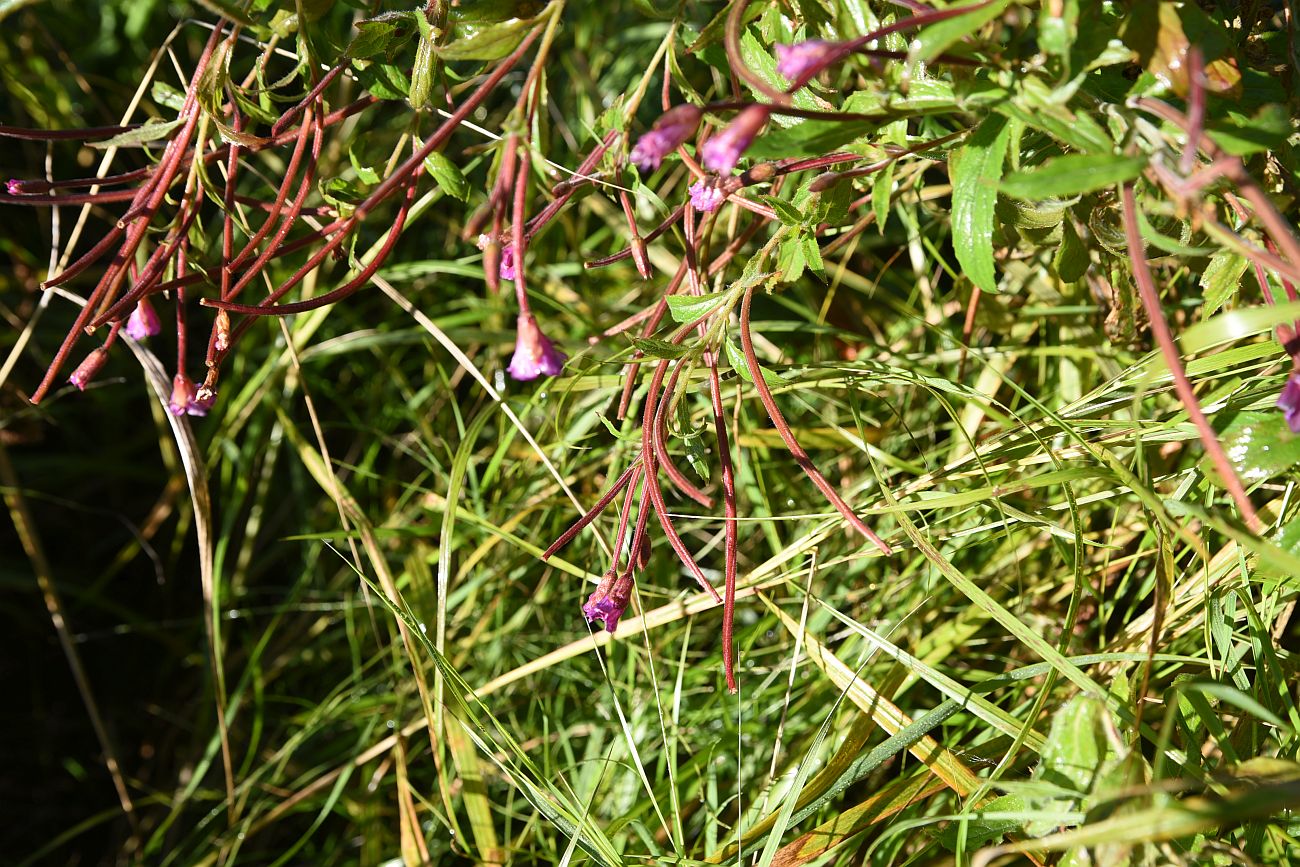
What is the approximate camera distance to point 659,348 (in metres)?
0.65

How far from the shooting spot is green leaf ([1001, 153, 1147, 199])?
1.60 feet

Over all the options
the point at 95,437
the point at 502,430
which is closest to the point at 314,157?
the point at 502,430

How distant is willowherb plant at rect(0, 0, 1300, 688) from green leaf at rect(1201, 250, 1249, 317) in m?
0.03

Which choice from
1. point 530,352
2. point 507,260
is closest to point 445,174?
point 507,260

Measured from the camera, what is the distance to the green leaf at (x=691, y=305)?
68 cm

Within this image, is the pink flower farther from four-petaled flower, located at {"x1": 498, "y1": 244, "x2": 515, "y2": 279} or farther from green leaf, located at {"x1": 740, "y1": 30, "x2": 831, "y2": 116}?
green leaf, located at {"x1": 740, "y1": 30, "x2": 831, "y2": 116}

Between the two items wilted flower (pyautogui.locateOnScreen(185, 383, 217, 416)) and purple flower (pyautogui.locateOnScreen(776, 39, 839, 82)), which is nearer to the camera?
purple flower (pyautogui.locateOnScreen(776, 39, 839, 82))

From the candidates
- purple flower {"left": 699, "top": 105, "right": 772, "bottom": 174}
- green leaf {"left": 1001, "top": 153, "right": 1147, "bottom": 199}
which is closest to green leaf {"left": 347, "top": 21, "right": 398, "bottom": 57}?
purple flower {"left": 699, "top": 105, "right": 772, "bottom": 174}

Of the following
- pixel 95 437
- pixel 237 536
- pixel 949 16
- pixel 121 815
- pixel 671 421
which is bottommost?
pixel 121 815

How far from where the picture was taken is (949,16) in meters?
0.50

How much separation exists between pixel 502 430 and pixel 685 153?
436 millimetres

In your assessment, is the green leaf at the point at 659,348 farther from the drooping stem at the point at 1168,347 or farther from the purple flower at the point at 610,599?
the drooping stem at the point at 1168,347

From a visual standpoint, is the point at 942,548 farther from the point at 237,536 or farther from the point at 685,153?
the point at 237,536

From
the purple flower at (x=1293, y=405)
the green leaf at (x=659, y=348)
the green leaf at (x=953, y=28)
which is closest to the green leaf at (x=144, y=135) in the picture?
the green leaf at (x=659, y=348)
